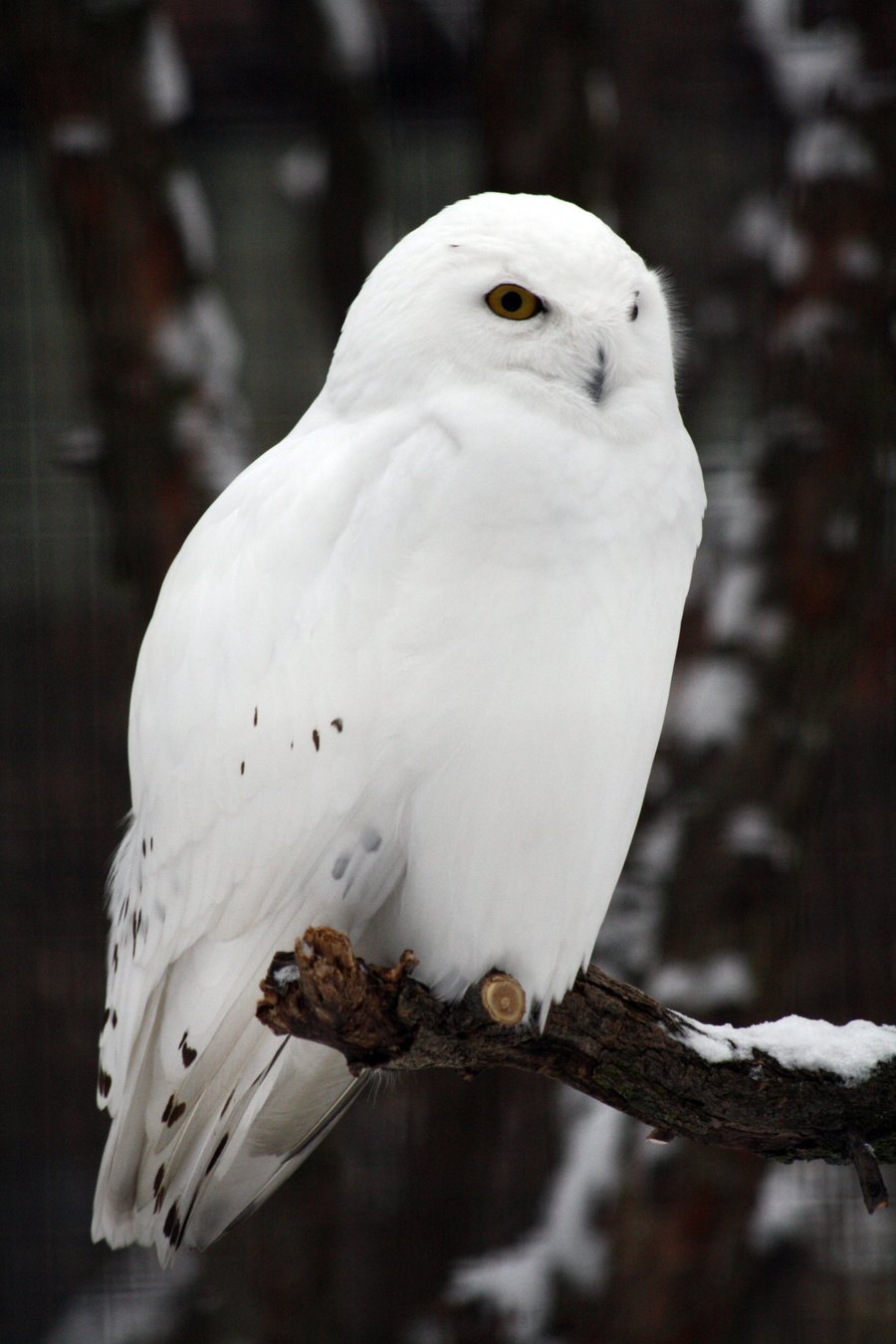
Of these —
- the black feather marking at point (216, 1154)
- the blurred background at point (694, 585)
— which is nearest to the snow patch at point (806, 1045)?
the black feather marking at point (216, 1154)

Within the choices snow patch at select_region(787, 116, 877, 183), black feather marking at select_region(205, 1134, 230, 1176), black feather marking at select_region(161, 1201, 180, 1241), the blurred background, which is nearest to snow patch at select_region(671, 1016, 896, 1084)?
black feather marking at select_region(205, 1134, 230, 1176)

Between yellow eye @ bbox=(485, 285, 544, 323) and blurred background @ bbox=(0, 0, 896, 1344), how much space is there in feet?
3.77

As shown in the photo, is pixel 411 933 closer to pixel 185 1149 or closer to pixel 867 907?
pixel 185 1149

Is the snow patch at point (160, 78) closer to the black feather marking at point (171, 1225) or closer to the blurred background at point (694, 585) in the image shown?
the blurred background at point (694, 585)

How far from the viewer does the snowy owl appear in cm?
148

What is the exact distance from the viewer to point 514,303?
60.8 inches

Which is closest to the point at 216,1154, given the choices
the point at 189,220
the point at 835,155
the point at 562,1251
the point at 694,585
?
the point at 562,1251

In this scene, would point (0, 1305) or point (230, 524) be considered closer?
point (230, 524)

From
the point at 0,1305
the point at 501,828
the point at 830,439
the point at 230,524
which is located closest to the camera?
the point at 501,828

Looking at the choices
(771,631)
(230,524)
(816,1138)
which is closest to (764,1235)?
(771,631)

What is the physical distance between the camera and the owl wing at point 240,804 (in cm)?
151

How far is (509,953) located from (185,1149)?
47 centimetres

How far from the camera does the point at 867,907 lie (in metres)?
3.12

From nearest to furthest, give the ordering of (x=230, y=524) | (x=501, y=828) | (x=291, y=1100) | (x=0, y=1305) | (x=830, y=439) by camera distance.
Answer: (x=501, y=828) < (x=230, y=524) < (x=291, y=1100) < (x=830, y=439) < (x=0, y=1305)
